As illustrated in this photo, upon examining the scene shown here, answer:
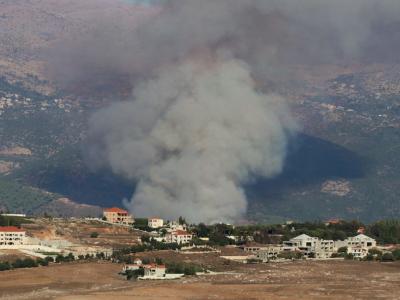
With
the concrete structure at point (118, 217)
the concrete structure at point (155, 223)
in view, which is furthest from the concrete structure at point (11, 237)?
the concrete structure at point (118, 217)

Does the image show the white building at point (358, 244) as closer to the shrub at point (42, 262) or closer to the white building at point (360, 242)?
the white building at point (360, 242)

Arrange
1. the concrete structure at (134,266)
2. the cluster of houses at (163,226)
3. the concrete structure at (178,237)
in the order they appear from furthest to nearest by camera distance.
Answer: the cluster of houses at (163,226)
the concrete structure at (178,237)
the concrete structure at (134,266)

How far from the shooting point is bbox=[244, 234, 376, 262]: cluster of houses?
122938mm

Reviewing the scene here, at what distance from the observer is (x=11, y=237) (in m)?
118

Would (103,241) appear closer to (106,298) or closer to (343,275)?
(343,275)

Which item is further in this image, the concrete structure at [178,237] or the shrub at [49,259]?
the concrete structure at [178,237]

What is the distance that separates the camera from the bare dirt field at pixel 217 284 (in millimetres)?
87812

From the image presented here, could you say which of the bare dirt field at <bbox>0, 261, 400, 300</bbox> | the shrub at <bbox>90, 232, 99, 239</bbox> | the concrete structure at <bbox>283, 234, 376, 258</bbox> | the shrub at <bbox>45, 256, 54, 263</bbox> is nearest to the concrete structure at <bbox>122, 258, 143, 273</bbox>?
the bare dirt field at <bbox>0, 261, 400, 300</bbox>

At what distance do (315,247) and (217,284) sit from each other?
3535cm

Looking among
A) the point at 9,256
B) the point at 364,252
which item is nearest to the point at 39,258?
the point at 9,256

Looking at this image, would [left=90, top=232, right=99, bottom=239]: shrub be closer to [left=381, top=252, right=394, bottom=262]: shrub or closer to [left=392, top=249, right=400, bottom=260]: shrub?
[left=381, top=252, right=394, bottom=262]: shrub

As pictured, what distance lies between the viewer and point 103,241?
12412cm

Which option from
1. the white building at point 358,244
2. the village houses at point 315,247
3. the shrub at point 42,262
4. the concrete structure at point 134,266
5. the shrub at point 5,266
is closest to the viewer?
the shrub at point 5,266

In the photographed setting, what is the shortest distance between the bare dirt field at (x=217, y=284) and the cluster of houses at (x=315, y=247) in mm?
12263
